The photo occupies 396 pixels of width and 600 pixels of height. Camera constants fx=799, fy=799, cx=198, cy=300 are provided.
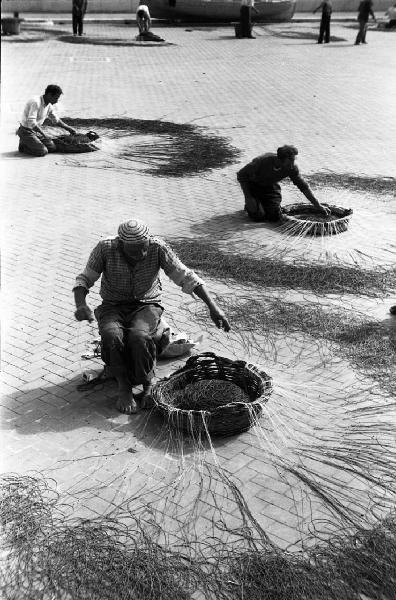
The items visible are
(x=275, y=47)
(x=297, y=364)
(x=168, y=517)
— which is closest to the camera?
(x=168, y=517)

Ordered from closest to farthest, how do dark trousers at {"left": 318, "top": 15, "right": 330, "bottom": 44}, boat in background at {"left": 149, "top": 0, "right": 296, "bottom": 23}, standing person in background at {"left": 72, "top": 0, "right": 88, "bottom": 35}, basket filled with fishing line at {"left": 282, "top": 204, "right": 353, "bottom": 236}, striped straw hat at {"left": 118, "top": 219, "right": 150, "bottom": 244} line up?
striped straw hat at {"left": 118, "top": 219, "right": 150, "bottom": 244}
basket filled with fishing line at {"left": 282, "top": 204, "right": 353, "bottom": 236}
dark trousers at {"left": 318, "top": 15, "right": 330, "bottom": 44}
standing person in background at {"left": 72, "top": 0, "right": 88, "bottom": 35}
boat in background at {"left": 149, "top": 0, "right": 296, "bottom": 23}

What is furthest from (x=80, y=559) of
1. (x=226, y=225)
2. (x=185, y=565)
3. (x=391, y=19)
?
(x=391, y=19)

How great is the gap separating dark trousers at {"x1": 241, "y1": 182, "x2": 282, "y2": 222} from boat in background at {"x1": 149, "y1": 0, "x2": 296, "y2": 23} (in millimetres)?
21133

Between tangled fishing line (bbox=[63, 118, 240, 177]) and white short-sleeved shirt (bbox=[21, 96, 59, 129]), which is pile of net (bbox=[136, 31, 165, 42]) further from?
white short-sleeved shirt (bbox=[21, 96, 59, 129])

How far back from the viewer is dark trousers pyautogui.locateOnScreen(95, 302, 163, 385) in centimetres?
511

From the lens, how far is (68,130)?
1150 centimetres

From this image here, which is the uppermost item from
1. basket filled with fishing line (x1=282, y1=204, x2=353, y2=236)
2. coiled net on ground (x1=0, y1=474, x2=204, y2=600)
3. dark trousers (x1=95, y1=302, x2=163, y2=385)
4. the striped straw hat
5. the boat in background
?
the boat in background

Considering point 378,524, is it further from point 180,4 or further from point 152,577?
point 180,4

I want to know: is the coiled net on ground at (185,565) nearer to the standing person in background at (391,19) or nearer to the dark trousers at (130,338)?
the dark trousers at (130,338)

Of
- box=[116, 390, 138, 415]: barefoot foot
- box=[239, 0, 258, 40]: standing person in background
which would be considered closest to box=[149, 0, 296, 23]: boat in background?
box=[239, 0, 258, 40]: standing person in background

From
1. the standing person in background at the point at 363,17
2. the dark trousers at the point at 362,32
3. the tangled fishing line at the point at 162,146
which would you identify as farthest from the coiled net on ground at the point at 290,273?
the dark trousers at the point at 362,32

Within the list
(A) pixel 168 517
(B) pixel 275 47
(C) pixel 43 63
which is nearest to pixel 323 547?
(A) pixel 168 517

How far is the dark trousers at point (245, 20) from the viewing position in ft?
81.2

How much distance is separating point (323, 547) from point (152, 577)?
2.80 feet
